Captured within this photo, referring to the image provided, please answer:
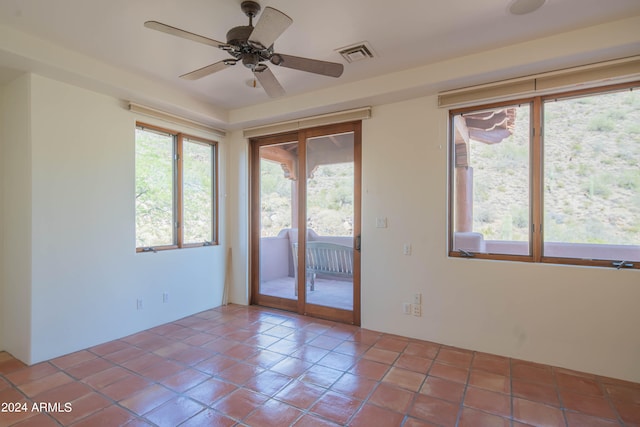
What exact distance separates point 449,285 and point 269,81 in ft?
8.32

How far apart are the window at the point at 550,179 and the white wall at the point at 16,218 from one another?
12.9 ft

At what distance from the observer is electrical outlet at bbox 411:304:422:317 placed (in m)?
3.35

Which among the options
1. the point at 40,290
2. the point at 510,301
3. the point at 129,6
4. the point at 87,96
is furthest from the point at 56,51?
the point at 510,301

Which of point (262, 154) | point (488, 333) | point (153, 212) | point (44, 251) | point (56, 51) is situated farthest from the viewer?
point (262, 154)

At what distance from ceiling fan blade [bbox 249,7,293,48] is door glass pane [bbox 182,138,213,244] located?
2.60 meters

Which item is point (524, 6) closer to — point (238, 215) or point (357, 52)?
point (357, 52)

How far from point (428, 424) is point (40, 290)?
329 centimetres

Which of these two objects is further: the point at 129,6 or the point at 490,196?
the point at 490,196

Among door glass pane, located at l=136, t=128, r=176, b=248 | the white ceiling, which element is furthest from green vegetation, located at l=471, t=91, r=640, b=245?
door glass pane, located at l=136, t=128, r=176, b=248

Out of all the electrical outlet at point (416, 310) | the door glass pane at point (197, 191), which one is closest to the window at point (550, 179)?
the electrical outlet at point (416, 310)

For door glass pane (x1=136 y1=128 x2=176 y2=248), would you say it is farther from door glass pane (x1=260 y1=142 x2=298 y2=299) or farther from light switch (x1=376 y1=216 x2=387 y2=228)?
light switch (x1=376 y1=216 x2=387 y2=228)

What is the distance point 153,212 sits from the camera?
12.3ft

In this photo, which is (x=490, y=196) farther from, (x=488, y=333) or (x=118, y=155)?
(x=118, y=155)

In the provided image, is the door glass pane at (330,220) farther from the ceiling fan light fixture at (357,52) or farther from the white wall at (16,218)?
the white wall at (16,218)
